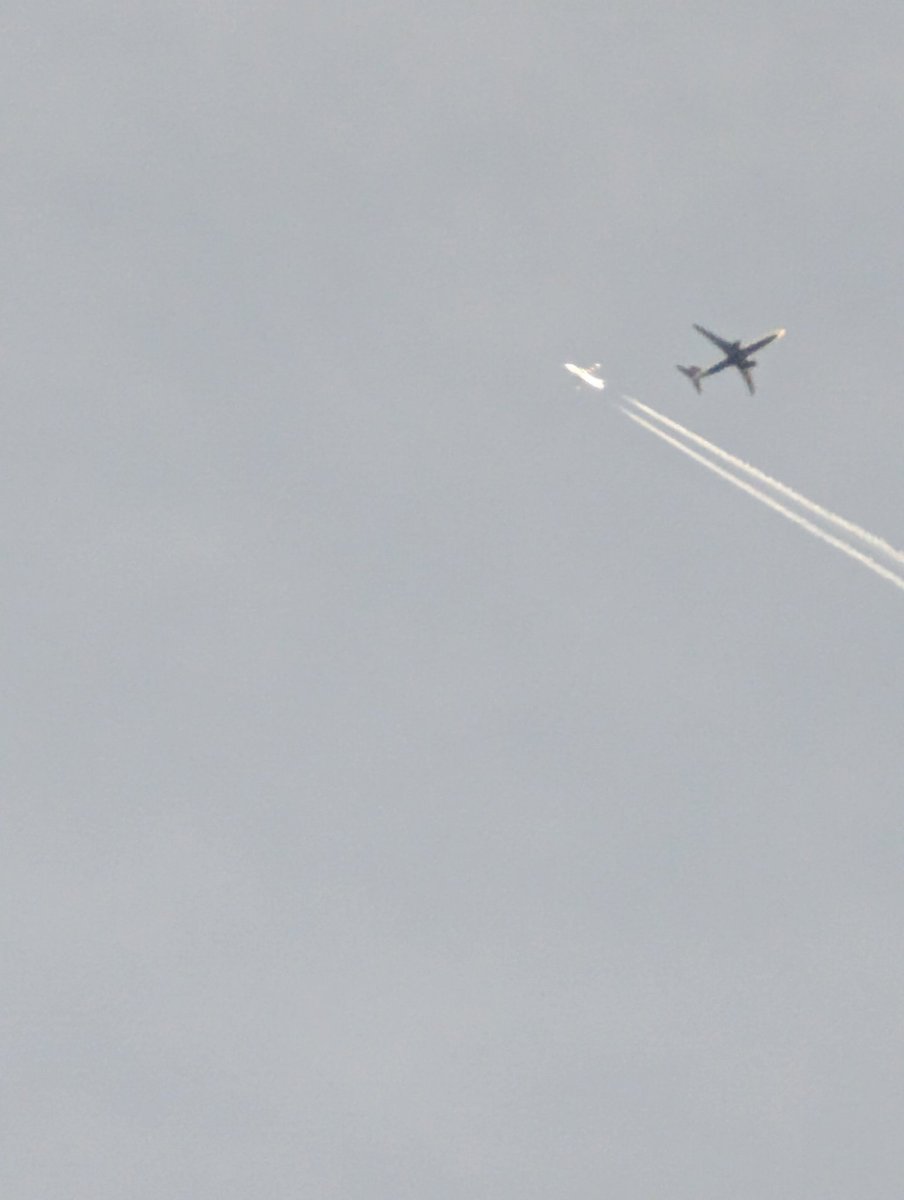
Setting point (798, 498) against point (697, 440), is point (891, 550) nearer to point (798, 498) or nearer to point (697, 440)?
point (798, 498)

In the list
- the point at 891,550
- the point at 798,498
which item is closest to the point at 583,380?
the point at 798,498

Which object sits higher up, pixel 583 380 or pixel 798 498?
pixel 583 380

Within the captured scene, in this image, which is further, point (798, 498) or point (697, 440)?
point (697, 440)

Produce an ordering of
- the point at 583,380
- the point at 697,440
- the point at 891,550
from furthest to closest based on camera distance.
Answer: the point at 583,380, the point at 697,440, the point at 891,550

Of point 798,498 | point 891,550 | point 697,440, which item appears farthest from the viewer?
point 697,440

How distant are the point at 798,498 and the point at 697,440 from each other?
74.0 ft

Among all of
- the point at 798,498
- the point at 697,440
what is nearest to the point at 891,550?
the point at 798,498

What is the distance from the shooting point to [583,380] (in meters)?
196

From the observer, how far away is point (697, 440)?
16862 cm

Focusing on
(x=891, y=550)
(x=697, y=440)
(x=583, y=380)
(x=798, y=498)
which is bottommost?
(x=891, y=550)

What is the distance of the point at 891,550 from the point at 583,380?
71.8 metres

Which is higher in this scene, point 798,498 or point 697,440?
point 697,440

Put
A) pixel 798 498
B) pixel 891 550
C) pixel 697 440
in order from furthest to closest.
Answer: pixel 697 440 < pixel 798 498 < pixel 891 550

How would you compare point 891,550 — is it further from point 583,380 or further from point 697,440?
point 583,380
